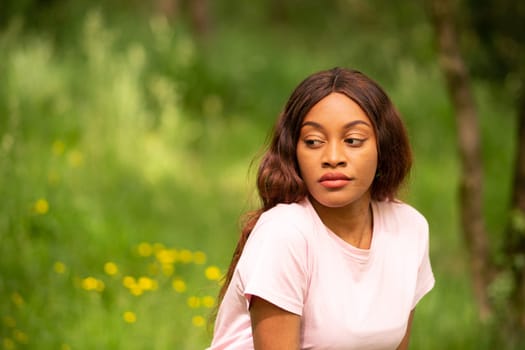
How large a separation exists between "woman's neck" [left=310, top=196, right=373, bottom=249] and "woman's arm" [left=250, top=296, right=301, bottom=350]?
11.3 inches

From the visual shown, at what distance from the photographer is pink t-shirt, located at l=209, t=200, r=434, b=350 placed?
2.23 m

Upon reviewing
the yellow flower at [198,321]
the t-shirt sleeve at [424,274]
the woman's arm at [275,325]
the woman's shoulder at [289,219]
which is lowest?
the yellow flower at [198,321]

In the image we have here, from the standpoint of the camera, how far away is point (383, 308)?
92.7 inches

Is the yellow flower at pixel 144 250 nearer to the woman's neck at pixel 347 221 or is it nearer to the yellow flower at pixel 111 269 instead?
the yellow flower at pixel 111 269

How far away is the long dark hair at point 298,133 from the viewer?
234 centimetres

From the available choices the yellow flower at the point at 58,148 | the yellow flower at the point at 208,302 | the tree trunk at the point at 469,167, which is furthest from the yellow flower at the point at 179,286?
the tree trunk at the point at 469,167

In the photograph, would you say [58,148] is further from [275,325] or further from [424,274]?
[275,325]

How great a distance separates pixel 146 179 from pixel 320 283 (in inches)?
152

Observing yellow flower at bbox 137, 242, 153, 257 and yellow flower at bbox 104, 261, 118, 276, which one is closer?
yellow flower at bbox 104, 261, 118, 276

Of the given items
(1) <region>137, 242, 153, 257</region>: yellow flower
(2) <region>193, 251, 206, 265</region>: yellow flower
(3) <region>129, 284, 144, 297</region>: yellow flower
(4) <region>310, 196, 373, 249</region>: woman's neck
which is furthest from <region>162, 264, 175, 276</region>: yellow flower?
(4) <region>310, 196, 373, 249</region>: woman's neck

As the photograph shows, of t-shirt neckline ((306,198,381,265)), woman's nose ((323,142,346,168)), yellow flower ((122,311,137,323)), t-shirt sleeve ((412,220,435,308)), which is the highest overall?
woman's nose ((323,142,346,168))

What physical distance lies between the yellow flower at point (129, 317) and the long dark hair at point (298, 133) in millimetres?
1443

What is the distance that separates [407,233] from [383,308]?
0.26m

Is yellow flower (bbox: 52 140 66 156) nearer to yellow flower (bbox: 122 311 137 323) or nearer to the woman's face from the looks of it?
yellow flower (bbox: 122 311 137 323)
